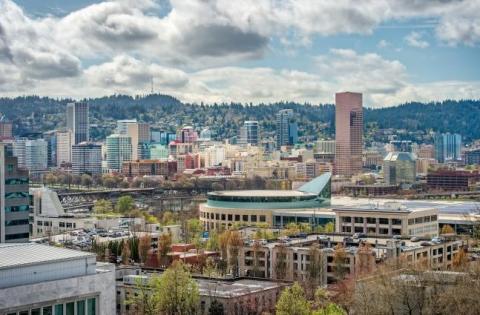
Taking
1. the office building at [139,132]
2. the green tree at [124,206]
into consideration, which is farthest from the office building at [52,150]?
the green tree at [124,206]

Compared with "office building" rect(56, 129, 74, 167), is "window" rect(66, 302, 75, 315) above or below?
below

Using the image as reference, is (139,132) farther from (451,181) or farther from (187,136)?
(451,181)

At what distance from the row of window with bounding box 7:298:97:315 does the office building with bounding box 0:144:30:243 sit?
17081 millimetres

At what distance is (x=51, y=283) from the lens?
62.7 feet

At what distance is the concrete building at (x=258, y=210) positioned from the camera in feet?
201

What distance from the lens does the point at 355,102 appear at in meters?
172

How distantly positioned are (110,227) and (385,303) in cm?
3287

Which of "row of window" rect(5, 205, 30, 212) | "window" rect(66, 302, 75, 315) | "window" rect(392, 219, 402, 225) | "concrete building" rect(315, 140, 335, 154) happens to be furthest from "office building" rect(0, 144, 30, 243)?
"concrete building" rect(315, 140, 335, 154)

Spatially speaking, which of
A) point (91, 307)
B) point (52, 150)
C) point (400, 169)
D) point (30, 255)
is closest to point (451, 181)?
point (400, 169)

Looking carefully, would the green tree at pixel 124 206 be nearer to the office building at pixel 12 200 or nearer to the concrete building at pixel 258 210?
the concrete building at pixel 258 210

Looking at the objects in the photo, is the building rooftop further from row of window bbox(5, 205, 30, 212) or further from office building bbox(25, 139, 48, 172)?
office building bbox(25, 139, 48, 172)

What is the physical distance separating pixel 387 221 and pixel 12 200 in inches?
867

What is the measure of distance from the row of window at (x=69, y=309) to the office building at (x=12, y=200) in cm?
1708

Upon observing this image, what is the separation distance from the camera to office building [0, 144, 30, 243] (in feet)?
120
